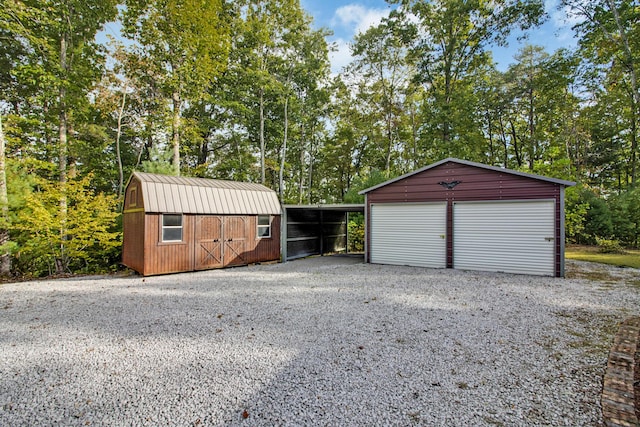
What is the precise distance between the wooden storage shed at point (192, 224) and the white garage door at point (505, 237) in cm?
635

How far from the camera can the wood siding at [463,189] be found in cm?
776

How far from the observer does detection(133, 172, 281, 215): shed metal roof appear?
8.30 metres

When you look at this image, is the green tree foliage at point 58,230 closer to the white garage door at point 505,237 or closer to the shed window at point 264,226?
the shed window at point 264,226

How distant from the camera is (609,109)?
1741 cm

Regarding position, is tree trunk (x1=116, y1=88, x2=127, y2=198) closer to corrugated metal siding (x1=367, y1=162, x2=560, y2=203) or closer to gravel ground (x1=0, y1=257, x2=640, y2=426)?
gravel ground (x1=0, y1=257, x2=640, y2=426)

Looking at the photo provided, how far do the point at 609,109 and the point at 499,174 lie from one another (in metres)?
15.7

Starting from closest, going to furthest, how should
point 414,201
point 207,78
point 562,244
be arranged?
point 562,244
point 414,201
point 207,78

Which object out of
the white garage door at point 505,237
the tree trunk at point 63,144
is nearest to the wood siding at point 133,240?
the tree trunk at point 63,144

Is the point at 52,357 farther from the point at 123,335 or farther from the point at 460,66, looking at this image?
the point at 460,66

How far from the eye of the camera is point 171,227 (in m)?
8.52

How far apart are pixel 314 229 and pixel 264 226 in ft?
9.59

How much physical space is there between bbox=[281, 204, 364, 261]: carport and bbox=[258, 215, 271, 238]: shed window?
1.82ft

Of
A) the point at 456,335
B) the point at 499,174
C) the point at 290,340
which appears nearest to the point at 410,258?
the point at 499,174

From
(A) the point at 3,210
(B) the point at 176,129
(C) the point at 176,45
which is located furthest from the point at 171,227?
(C) the point at 176,45
